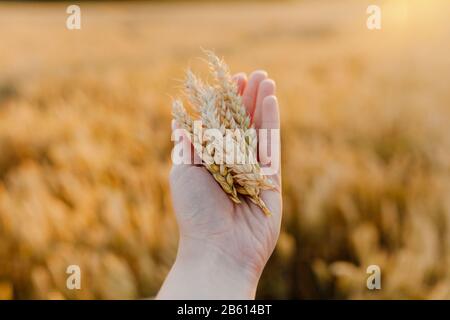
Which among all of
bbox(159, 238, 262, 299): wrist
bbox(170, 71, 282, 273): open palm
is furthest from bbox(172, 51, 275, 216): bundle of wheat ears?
bbox(159, 238, 262, 299): wrist

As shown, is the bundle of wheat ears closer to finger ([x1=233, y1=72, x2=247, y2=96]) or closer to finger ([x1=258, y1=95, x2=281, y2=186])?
finger ([x1=258, y1=95, x2=281, y2=186])

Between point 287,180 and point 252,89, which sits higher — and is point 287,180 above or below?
below

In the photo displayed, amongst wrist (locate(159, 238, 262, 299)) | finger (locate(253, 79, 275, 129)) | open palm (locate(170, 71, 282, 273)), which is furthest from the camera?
finger (locate(253, 79, 275, 129))

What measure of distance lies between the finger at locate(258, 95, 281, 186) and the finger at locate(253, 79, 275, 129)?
0.08m

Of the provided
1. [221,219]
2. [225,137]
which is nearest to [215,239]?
[221,219]

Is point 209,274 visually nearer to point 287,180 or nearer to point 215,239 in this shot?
point 215,239

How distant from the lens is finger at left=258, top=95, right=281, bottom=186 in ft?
5.08

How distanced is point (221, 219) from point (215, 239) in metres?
0.06

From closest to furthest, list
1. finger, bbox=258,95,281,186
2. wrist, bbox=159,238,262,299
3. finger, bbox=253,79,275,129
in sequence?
wrist, bbox=159,238,262,299 < finger, bbox=258,95,281,186 < finger, bbox=253,79,275,129

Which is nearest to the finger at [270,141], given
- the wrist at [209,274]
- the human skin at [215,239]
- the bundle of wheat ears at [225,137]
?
Answer: the human skin at [215,239]

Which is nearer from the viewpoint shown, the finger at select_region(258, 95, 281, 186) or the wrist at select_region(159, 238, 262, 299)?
the wrist at select_region(159, 238, 262, 299)

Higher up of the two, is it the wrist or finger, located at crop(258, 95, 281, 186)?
finger, located at crop(258, 95, 281, 186)

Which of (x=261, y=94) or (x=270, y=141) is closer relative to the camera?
(x=270, y=141)

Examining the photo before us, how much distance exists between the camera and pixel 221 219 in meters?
1.42
